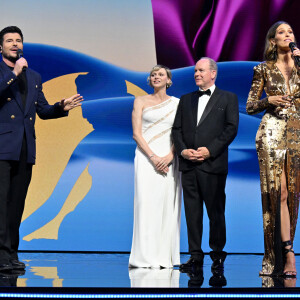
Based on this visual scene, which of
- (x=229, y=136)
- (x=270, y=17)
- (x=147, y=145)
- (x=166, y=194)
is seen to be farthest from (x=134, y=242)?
(x=270, y=17)

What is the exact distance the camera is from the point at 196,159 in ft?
13.6

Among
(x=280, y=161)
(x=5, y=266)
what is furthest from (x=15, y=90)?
(x=280, y=161)

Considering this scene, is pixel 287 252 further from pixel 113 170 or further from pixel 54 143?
pixel 54 143

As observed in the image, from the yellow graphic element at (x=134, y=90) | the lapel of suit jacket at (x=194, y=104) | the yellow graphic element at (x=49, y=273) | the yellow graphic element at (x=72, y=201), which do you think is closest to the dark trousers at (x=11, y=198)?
the yellow graphic element at (x=49, y=273)

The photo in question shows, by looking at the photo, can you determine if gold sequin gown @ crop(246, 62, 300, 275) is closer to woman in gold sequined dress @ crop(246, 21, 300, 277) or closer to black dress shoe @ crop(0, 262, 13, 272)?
woman in gold sequined dress @ crop(246, 21, 300, 277)

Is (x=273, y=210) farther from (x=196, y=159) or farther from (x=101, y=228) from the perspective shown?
(x=101, y=228)

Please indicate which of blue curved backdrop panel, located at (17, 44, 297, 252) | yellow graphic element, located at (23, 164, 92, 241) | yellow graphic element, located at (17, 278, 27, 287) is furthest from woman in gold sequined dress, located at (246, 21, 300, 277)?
yellow graphic element, located at (23, 164, 92, 241)

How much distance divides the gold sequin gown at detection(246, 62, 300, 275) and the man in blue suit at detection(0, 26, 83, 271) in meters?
1.33

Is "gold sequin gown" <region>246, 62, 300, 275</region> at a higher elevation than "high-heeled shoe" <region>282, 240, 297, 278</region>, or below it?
higher

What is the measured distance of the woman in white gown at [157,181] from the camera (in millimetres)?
4465

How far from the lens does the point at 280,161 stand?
12.4 feet

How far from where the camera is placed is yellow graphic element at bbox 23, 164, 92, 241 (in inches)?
227

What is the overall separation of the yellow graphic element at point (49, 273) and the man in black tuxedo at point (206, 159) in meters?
0.90

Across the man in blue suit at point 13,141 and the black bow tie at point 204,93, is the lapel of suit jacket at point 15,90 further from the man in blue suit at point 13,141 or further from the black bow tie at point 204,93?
the black bow tie at point 204,93
